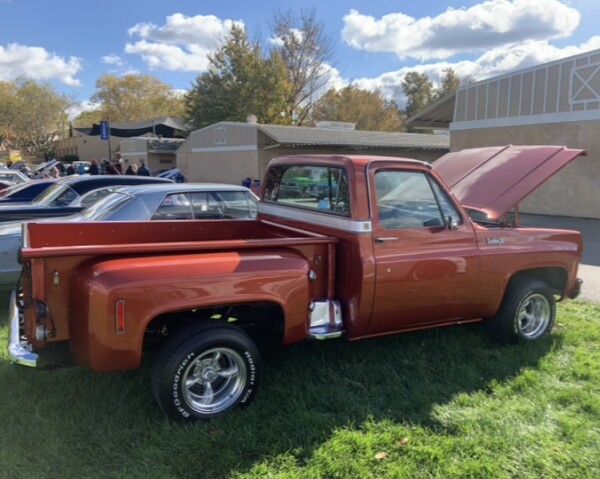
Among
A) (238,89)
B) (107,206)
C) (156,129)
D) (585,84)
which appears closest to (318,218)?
(107,206)

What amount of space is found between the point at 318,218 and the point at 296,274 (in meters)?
0.88

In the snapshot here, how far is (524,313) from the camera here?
194 inches

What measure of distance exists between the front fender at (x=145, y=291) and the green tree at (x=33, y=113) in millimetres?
81413

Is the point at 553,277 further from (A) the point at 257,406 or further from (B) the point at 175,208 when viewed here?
(B) the point at 175,208

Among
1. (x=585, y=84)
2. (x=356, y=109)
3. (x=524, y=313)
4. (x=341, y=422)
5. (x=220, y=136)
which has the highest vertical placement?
(x=356, y=109)

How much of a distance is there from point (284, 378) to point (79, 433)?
155 cm

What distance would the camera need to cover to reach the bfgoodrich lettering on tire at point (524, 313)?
4734 mm

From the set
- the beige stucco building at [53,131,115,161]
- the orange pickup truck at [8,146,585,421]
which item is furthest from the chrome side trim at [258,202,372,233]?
the beige stucco building at [53,131,115,161]

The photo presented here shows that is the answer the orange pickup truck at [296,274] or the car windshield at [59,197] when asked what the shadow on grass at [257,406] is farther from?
the car windshield at [59,197]

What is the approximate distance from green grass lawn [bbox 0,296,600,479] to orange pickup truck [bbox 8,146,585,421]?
32 centimetres

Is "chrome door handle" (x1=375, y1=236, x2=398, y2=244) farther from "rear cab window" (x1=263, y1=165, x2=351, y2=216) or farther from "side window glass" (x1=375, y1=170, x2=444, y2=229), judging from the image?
"rear cab window" (x1=263, y1=165, x2=351, y2=216)

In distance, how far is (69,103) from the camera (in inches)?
3150

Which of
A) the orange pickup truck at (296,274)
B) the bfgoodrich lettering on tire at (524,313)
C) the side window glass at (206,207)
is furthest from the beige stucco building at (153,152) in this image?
the bfgoodrich lettering on tire at (524,313)

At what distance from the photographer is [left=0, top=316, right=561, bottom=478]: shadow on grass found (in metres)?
3.06
